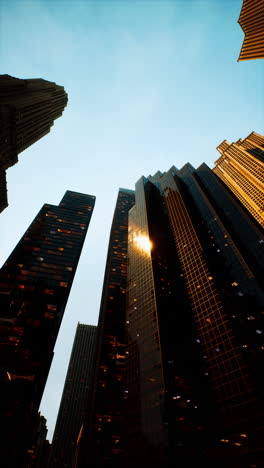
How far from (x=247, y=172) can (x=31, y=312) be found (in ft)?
402

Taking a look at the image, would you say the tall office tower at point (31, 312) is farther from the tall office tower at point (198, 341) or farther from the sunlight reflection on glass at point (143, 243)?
the sunlight reflection on glass at point (143, 243)

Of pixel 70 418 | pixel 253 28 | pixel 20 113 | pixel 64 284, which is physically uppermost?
pixel 253 28

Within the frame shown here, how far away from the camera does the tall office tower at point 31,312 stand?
2470 inches

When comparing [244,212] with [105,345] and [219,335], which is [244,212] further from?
[105,345]

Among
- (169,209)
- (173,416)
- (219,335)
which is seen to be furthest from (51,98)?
(173,416)

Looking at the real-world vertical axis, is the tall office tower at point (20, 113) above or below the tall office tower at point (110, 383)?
above

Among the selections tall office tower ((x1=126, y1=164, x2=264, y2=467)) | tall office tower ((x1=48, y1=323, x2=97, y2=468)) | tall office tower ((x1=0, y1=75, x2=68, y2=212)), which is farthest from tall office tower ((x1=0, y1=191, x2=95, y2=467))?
tall office tower ((x1=48, y1=323, x2=97, y2=468))

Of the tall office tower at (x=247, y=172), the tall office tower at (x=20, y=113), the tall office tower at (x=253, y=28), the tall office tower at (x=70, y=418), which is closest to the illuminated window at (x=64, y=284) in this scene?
the tall office tower at (x=20, y=113)

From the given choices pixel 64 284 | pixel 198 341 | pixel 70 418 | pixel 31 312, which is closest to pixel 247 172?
pixel 198 341

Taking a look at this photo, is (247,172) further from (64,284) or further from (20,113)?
(20,113)

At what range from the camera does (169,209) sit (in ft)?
383

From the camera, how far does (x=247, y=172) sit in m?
124

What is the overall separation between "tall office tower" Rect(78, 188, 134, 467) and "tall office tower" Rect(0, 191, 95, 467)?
17.2 metres

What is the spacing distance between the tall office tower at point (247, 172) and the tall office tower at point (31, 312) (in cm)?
8532
